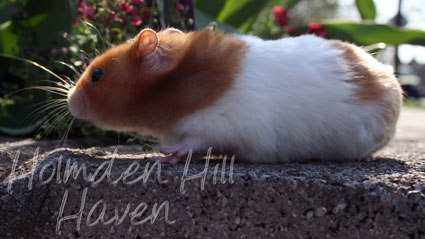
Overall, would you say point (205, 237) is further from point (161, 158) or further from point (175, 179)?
point (161, 158)

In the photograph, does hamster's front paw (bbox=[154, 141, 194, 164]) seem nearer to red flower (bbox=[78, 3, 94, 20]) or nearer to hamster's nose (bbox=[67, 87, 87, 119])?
hamster's nose (bbox=[67, 87, 87, 119])

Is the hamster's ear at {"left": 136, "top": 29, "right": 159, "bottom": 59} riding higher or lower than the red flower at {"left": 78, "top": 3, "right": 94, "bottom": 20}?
lower

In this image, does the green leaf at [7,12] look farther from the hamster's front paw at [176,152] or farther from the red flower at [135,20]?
the hamster's front paw at [176,152]

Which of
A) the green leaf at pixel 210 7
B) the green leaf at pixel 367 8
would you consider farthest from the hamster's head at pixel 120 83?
the green leaf at pixel 367 8

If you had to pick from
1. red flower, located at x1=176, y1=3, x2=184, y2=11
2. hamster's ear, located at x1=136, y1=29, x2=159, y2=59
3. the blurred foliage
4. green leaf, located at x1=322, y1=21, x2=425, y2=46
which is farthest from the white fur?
green leaf, located at x1=322, y1=21, x2=425, y2=46

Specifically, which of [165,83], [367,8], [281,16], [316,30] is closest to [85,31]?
[165,83]

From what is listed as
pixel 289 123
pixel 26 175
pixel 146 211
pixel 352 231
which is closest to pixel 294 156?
pixel 289 123

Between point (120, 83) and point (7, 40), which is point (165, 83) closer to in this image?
point (120, 83)

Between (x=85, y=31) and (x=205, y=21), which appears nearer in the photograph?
(x=85, y=31)
